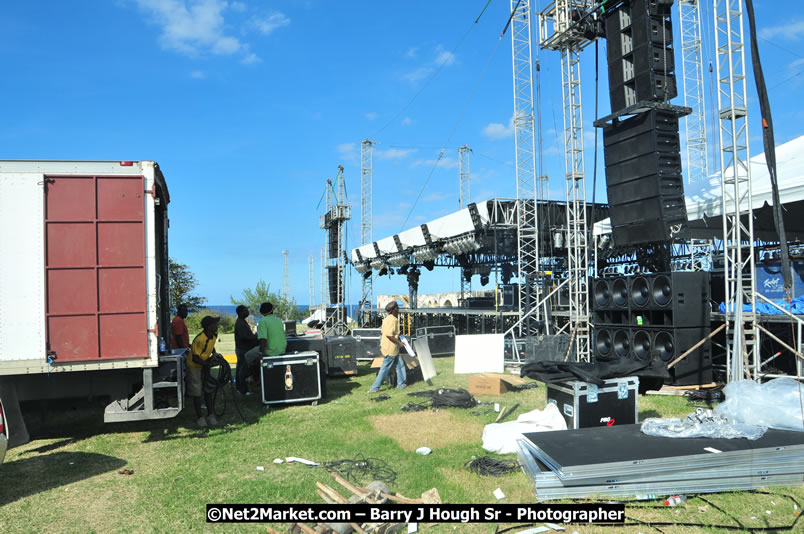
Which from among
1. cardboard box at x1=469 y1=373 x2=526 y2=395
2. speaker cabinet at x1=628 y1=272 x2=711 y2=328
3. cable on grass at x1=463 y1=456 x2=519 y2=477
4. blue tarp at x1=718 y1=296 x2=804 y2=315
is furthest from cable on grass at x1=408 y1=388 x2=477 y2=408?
blue tarp at x1=718 y1=296 x2=804 y2=315

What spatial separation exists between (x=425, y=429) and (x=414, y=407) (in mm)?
1385

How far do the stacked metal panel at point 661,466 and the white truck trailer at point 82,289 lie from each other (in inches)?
190

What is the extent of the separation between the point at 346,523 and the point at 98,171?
5452 millimetres

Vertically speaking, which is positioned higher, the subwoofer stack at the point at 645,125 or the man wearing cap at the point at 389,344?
the subwoofer stack at the point at 645,125

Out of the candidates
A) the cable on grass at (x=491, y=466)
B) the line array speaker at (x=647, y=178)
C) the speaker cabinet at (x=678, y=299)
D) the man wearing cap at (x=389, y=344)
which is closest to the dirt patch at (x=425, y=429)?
the cable on grass at (x=491, y=466)

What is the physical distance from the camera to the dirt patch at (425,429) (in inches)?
259

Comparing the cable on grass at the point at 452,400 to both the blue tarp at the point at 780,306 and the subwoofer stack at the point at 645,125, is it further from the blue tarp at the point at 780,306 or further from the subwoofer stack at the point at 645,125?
the blue tarp at the point at 780,306

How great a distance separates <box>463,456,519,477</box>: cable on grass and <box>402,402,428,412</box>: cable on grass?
283cm

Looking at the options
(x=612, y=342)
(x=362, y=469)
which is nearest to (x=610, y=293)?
(x=612, y=342)

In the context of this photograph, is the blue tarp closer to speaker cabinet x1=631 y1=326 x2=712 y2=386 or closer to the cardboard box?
speaker cabinet x1=631 y1=326 x2=712 y2=386

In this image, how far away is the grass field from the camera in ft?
14.4

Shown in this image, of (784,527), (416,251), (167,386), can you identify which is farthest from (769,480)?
(416,251)

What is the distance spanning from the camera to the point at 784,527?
403cm

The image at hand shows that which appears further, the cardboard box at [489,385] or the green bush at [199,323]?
the green bush at [199,323]
